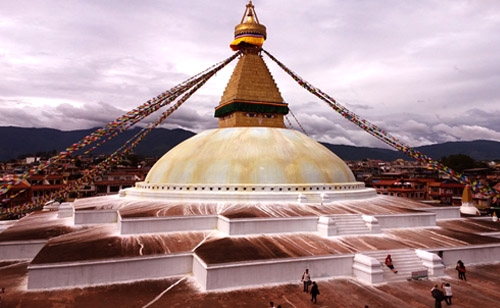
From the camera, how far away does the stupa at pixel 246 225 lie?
896 cm

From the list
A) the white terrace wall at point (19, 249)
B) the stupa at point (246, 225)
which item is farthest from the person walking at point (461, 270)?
the white terrace wall at point (19, 249)

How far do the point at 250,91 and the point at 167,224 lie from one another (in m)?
9.14

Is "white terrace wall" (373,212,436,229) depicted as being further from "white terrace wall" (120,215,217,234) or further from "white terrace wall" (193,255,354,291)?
"white terrace wall" (120,215,217,234)

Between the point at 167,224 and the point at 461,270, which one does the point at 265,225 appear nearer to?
the point at 167,224

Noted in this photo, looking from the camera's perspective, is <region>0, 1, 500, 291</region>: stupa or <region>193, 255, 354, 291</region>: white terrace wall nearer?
<region>193, 255, 354, 291</region>: white terrace wall

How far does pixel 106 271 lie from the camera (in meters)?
8.76

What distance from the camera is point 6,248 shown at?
10.6 metres

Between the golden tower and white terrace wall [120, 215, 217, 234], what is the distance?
7.17m

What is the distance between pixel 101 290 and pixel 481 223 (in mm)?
14324

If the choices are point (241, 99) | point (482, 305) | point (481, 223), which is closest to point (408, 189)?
point (481, 223)

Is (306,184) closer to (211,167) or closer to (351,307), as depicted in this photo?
(211,167)

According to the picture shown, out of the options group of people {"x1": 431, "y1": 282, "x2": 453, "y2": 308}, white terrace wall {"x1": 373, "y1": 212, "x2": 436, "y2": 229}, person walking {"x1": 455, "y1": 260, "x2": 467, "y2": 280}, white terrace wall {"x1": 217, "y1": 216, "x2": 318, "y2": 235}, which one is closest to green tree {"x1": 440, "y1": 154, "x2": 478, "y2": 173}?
white terrace wall {"x1": 373, "y1": 212, "x2": 436, "y2": 229}

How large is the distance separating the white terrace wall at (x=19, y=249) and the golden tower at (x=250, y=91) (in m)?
10.1

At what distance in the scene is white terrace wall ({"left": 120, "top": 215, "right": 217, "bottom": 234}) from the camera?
1097cm
